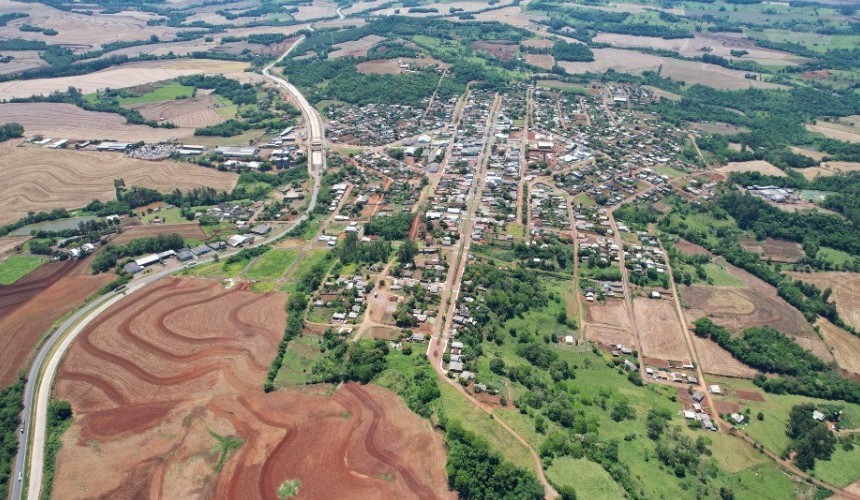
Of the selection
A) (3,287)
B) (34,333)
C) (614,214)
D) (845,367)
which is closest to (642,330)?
(845,367)

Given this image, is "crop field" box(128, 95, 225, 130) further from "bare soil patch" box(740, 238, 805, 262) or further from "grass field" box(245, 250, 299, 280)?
"bare soil patch" box(740, 238, 805, 262)

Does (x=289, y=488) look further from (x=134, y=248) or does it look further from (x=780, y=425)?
(x=134, y=248)

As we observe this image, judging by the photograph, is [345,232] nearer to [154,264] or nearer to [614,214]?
[154,264]

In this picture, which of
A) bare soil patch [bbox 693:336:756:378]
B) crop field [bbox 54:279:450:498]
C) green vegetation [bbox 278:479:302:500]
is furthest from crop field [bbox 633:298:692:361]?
green vegetation [bbox 278:479:302:500]

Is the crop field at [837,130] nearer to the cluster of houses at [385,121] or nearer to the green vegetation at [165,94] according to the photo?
the cluster of houses at [385,121]

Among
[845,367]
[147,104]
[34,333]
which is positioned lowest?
[845,367]

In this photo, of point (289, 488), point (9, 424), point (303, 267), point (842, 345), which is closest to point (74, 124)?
point (303, 267)

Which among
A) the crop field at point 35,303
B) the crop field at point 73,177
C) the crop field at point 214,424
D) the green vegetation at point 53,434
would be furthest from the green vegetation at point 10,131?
the green vegetation at point 53,434
